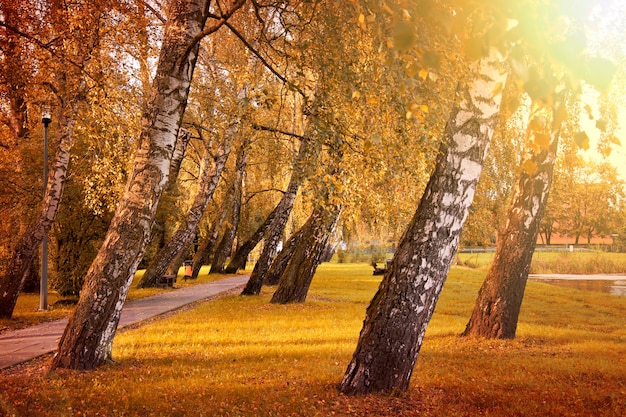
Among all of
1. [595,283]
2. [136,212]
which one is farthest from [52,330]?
[595,283]

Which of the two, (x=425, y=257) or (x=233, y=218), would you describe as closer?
(x=425, y=257)

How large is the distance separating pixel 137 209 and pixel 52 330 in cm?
589

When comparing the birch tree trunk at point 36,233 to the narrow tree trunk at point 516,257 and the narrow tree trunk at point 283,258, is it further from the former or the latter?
the narrow tree trunk at point 516,257

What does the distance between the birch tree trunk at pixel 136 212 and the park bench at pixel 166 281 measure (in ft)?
48.6

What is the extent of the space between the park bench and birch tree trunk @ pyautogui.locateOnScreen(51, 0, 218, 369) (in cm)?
1482

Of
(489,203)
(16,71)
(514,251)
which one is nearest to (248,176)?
(489,203)

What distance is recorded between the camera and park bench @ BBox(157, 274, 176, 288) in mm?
21875

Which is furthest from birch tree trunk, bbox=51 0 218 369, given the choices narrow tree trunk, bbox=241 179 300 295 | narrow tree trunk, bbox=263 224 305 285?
narrow tree trunk, bbox=241 179 300 295

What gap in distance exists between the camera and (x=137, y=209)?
7156mm

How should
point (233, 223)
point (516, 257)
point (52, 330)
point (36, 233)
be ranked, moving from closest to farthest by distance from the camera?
1. point (516, 257)
2. point (52, 330)
3. point (36, 233)
4. point (233, 223)

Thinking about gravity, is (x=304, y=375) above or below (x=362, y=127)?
below

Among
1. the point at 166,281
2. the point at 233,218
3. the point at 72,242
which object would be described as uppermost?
the point at 233,218

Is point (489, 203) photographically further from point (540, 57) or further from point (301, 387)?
point (540, 57)

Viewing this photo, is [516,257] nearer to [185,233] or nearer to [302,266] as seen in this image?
[302,266]
